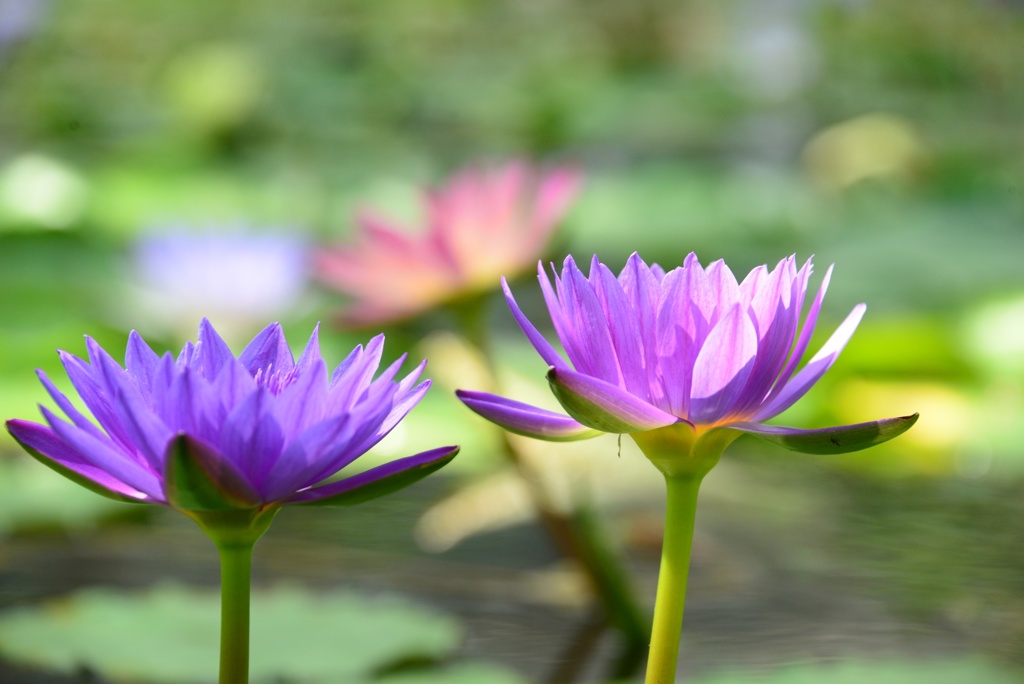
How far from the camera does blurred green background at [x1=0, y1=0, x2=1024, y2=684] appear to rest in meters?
0.86

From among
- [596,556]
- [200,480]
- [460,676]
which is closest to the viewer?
[200,480]

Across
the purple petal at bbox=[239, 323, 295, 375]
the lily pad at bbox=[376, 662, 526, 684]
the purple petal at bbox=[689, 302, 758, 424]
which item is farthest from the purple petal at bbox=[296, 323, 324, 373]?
the lily pad at bbox=[376, 662, 526, 684]

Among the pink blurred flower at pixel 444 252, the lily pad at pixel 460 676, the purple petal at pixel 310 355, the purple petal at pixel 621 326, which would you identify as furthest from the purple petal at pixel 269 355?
the pink blurred flower at pixel 444 252

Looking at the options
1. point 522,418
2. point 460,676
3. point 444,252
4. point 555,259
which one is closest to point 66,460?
point 522,418

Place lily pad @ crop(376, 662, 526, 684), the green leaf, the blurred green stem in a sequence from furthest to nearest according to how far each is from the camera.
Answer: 1. the blurred green stem
2. lily pad @ crop(376, 662, 526, 684)
3. the green leaf

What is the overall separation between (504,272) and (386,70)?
2.65m

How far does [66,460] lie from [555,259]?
0.86 m

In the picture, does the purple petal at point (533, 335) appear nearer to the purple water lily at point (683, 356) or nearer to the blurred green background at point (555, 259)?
the purple water lily at point (683, 356)

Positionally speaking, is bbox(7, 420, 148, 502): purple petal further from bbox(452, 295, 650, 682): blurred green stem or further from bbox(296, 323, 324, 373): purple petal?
bbox(452, 295, 650, 682): blurred green stem

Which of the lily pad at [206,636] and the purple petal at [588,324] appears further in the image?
the lily pad at [206,636]

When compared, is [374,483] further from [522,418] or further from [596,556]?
[596,556]

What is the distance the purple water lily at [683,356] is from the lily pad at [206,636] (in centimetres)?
37

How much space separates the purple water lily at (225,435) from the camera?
0.33 m

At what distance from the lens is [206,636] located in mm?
729
